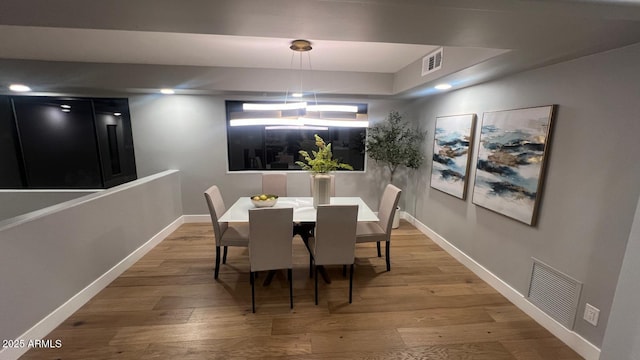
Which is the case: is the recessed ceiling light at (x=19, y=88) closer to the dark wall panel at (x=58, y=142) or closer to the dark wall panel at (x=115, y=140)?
the dark wall panel at (x=58, y=142)

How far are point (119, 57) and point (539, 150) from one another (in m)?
4.62

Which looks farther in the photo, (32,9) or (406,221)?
(406,221)

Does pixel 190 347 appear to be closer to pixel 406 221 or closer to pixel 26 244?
pixel 26 244

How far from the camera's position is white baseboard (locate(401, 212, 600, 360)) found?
1.90m

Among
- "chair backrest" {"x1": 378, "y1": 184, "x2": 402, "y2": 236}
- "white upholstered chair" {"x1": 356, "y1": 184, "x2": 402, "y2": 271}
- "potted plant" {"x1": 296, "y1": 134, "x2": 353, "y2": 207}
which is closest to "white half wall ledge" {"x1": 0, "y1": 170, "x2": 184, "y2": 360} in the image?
"potted plant" {"x1": 296, "y1": 134, "x2": 353, "y2": 207}

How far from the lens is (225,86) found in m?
3.62

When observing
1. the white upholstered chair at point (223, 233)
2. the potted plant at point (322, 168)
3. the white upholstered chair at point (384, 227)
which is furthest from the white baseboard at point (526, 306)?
the white upholstered chair at point (223, 233)

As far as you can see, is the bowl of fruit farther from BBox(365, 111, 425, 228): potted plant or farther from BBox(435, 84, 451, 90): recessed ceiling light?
BBox(435, 84, 451, 90): recessed ceiling light

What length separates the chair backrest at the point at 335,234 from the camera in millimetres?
2326

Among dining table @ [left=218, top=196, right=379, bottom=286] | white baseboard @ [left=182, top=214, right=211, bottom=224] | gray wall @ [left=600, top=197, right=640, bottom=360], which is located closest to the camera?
gray wall @ [left=600, top=197, right=640, bottom=360]

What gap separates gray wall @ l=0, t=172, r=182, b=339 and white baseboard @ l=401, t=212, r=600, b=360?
4083 millimetres

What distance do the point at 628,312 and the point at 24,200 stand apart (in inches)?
261

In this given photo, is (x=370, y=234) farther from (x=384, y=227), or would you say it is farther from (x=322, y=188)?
(x=322, y=188)

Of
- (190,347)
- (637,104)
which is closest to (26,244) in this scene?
(190,347)
